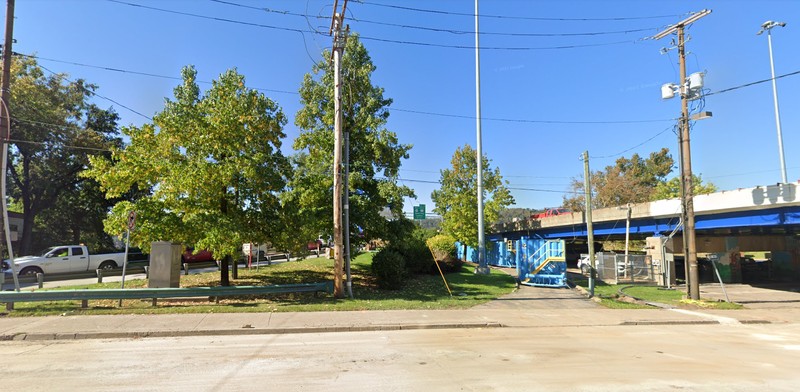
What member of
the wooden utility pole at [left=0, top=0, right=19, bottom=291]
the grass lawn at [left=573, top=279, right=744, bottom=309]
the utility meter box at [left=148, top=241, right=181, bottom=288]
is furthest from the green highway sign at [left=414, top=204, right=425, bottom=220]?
the wooden utility pole at [left=0, top=0, right=19, bottom=291]

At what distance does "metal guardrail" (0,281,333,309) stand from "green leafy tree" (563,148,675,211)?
4985 centimetres

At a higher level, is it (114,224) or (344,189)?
(344,189)

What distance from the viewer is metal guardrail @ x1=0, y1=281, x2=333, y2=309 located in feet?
37.6

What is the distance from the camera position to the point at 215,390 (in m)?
5.52

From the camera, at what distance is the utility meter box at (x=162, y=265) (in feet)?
44.9

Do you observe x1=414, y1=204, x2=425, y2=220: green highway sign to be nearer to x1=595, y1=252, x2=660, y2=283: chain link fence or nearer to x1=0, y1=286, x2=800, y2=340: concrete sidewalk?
x1=595, y1=252, x2=660, y2=283: chain link fence

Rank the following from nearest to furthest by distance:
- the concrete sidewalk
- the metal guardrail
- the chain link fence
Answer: the concrete sidewalk < the metal guardrail < the chain link fence

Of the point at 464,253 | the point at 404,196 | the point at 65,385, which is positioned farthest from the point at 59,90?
the point at 464,253

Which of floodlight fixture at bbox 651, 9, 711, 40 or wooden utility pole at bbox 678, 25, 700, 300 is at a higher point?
floodlight fixture at bbox 651, 9, 711, 40

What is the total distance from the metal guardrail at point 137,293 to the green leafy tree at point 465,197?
65.2 ft

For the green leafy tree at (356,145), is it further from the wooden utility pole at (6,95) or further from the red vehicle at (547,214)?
the red vehicle at (547,214)

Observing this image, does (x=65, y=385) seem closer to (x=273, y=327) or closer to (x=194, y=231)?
(x=273, y=327)

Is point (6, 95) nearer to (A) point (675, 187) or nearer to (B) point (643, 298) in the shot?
(B) point (643, 298)

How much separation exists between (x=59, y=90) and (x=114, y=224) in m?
20.6
